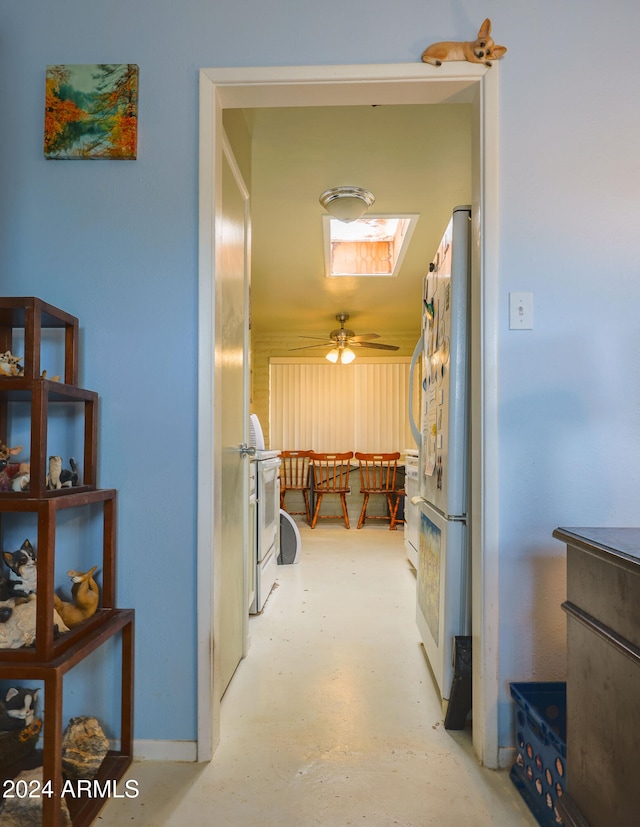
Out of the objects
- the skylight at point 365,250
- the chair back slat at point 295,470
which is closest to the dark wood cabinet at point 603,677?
the skylight at point 365,250

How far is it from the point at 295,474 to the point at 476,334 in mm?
4902

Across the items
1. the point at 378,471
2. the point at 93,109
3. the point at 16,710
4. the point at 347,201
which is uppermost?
the point at 347,201

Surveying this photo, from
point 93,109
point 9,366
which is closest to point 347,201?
point 93,109

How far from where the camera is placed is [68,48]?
5.41 feet

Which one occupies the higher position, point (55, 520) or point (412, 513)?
point (55, 520)

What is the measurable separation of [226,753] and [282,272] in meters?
3.59

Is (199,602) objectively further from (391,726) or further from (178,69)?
(178,69)

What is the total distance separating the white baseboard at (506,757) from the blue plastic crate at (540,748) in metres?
→ 0.03

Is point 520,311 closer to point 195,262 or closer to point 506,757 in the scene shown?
point 195,262

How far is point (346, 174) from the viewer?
2934mm

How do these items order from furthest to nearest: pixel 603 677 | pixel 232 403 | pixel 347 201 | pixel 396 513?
A: pixel 396 513
pixel 347 201
pixel 232 403
pixel 603 677

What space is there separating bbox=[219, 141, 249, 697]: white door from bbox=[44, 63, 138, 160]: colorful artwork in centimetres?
37

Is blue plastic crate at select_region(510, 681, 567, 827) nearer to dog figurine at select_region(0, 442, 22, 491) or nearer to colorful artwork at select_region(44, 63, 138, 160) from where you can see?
dog figurine at select_region(0, 442, 22, 491)

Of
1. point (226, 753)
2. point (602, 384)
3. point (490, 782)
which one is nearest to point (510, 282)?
point (602, 384)
